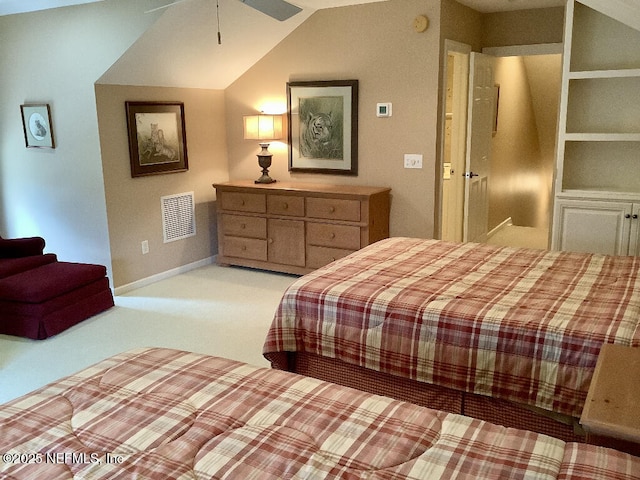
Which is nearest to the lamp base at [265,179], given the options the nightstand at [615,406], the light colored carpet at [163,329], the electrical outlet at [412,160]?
the light colored carpet at [163,329]

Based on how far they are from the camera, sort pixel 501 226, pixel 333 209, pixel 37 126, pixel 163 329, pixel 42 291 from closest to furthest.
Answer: pixel 42 291 → pixel 163 329 → pixel 333 209 → pixel 37 126 → pixel 501 226

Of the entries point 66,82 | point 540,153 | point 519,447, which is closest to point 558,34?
point 540,153

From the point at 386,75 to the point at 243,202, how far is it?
175cm

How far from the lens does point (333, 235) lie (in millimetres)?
4969

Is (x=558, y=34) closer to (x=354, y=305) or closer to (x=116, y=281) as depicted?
(x=354, y=305)

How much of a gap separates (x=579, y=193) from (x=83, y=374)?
146 inches

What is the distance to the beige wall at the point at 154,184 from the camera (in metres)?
4.75

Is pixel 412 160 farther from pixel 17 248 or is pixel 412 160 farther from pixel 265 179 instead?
pixel 17 248

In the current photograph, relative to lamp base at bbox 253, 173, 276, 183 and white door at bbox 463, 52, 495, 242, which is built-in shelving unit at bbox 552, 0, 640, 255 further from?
lamp base at bbox 253, 173, 276, 183

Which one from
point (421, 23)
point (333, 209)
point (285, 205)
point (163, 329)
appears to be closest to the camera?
point (163, 329)

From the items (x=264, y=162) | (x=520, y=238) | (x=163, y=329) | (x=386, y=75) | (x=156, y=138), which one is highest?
(x=386, y=75)

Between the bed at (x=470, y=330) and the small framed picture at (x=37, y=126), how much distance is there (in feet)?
10.8

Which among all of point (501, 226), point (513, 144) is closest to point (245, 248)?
point (501, 226)

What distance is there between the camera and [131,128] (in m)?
4.82
